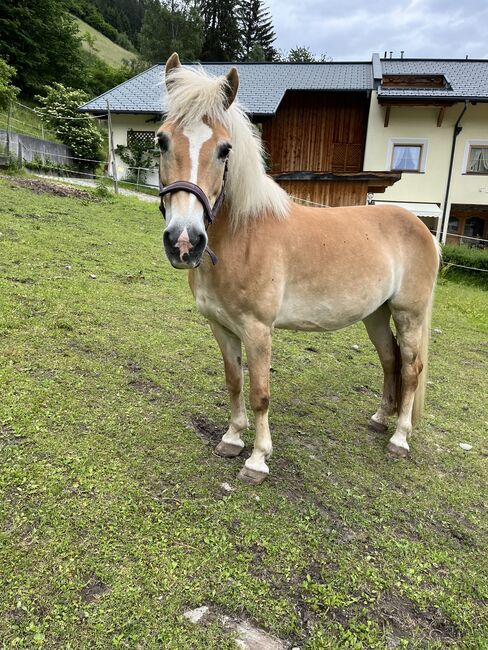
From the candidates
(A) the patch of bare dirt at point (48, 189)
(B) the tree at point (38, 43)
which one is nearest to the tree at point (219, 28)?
(B) the tree at point (38, 43)

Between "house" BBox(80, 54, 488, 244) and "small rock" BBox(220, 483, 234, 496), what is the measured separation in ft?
50.4

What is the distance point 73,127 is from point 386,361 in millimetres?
18379

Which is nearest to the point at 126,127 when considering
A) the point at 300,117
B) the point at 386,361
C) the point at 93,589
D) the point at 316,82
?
the point at 300,117

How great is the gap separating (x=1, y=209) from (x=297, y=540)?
7.62 metres

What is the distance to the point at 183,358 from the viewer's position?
150 inches

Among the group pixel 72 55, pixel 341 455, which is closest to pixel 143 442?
pixel 341 455

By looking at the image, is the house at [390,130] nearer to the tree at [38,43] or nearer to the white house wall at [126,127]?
the white house wall at [126,127]

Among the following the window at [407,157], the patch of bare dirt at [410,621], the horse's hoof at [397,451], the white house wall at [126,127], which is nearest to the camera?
the patch of bare dirt at [410,621]

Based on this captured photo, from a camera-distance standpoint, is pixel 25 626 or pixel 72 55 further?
pixel 72 55

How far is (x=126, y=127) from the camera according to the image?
18.4 metres

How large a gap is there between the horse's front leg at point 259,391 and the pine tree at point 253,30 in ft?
162

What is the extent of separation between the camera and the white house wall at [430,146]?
16.2m

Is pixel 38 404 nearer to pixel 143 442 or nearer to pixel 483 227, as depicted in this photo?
pixel 143 442

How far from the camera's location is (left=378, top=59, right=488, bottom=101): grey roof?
15484 mm
